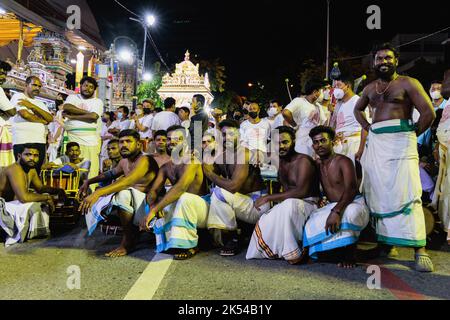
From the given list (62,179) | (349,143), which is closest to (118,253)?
(62,179)

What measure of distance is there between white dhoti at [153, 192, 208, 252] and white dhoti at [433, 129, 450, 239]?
8.77 feet

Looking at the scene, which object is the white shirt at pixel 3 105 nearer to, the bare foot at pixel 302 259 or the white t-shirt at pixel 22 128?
the white t-shirt at pixel 22 128

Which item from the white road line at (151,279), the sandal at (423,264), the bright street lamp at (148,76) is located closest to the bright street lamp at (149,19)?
the bright street lamp at (148,76)

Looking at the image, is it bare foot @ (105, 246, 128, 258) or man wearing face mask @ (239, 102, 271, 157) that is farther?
man wearing face mask @ (239, 102, 271, 157)

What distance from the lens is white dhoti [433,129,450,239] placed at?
4156mm

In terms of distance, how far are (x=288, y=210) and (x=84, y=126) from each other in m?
3.49

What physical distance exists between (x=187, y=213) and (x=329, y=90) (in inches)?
168

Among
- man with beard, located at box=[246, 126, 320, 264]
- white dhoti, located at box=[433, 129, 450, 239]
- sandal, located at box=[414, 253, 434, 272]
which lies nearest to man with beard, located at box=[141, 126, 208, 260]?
man with beard, located at box=[246, 126, 320, 264]

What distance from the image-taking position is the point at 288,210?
11.9 feet

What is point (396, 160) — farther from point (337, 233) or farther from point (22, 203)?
point (22, 203)

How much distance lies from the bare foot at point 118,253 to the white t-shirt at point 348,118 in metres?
3.23

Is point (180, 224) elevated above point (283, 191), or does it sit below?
below

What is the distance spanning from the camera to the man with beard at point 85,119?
18.2 ft

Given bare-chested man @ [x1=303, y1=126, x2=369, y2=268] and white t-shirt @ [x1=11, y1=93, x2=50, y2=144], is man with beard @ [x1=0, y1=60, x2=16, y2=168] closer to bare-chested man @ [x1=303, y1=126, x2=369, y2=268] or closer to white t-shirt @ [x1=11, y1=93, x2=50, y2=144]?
white t-shirt @ [x1=11, y1=93, x2=50, y2=144]
